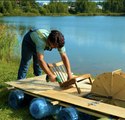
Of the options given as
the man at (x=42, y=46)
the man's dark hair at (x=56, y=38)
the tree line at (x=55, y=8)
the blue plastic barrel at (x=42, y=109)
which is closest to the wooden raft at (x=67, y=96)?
the blue plastic barrel at (x=42, y=109)

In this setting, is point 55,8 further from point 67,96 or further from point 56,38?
point 67,96

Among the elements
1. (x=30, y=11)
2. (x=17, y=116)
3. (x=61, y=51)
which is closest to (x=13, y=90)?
(x=17, y=116)

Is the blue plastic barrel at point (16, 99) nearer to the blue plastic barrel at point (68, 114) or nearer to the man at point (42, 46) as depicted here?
the man at point (42, 46)

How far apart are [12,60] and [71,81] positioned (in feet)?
25.7

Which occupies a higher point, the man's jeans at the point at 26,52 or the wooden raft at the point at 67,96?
the man's jeans at the point at 26,52

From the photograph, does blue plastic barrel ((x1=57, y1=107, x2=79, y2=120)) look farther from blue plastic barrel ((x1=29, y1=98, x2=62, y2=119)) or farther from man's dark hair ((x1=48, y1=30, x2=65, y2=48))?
man's dark hair ((x1=48, y1=30, x2=65, y2=48))

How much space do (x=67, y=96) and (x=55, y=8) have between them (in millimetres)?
80597

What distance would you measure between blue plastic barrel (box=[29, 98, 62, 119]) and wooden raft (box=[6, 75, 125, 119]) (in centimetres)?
13

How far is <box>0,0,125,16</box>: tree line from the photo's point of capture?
71.2 m

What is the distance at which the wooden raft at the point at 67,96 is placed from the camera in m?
5.01

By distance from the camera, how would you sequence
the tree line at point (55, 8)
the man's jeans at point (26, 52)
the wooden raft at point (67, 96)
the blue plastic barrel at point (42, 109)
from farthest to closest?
the tree line at point (55, 8) < the man's jeans at point (26, 52) < the blue plastic barrel at point (42, 109) < the wooden raft at point (67, 96)

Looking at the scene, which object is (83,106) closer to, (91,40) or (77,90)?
(77,90)

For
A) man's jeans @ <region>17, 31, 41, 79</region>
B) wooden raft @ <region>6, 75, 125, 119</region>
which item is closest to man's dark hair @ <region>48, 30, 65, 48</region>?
wooden raft @ <region>6, 75, 125, 119</region>

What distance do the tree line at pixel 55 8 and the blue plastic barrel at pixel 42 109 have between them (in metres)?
63.9
